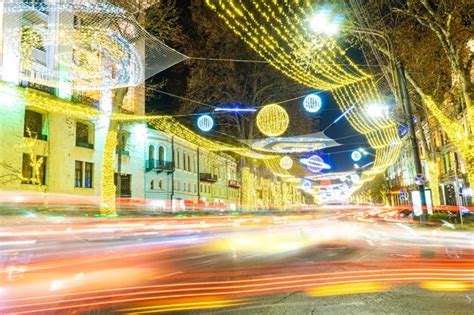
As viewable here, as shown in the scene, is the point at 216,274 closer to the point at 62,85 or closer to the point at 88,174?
the point at 62,85

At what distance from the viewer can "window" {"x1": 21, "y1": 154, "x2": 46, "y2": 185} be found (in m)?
24.8

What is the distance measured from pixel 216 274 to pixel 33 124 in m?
23.6

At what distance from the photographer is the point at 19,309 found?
5.60 metres

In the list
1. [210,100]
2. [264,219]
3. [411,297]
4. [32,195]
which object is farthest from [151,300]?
[210,100]

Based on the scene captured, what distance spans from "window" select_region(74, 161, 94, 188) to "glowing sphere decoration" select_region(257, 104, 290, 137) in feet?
52.1

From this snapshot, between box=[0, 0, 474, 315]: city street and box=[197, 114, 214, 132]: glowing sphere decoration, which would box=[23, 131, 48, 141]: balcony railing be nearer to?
box=[0, 0, 474, 315]: city street

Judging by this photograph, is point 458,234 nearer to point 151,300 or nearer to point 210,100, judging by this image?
point 151,300

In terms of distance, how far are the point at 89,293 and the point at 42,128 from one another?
80.0 feet

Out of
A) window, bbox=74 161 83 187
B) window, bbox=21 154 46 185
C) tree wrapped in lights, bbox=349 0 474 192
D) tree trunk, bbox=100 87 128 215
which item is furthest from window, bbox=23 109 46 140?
tree wrapped in lights, bbox=349 0 474 192

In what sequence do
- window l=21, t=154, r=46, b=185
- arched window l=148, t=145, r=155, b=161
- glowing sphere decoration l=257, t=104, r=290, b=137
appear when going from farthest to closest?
arched window l=148, t=145, r=155, b=161 → window l=21, t=154, r=46, b=185 → glowing sphere decoration l=257, t=104, r=290, b=137

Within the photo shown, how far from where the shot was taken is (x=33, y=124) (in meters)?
27.3

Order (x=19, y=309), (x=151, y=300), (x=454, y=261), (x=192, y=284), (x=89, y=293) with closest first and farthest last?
(x=19, y=309), (x=151, y=300), (x=89, y=293), (x=192, y=284), (x=454, y=261)

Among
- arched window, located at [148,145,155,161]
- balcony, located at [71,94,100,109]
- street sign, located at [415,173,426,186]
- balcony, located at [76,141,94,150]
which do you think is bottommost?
street sign, located at [415,173,426,186]

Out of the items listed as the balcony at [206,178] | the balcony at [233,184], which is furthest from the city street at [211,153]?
the balcony at [233,184]
